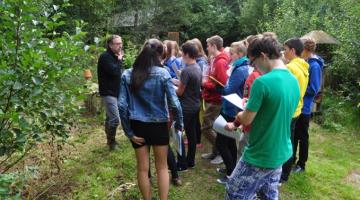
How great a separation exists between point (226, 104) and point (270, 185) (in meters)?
1.61

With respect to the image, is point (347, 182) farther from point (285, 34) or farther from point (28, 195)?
point (285, 34)

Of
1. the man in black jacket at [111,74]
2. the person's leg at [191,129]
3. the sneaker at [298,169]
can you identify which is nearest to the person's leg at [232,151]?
the person's leg at [191,129]

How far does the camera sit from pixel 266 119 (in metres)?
2.69

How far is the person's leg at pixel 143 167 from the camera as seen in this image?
373 centimetres

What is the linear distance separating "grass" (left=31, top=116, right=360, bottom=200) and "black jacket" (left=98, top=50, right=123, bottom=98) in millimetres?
954

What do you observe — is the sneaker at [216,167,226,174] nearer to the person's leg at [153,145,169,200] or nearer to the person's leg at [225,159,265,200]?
the person's leg at [153,145,169,200]

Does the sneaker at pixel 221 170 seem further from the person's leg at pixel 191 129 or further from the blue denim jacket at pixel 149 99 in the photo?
the blue denim jacket at pixel 149 99

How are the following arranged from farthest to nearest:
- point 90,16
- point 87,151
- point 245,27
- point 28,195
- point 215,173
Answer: point 245,27 < point 90,16 < point 87,151 < point 215,173 < point 28,195

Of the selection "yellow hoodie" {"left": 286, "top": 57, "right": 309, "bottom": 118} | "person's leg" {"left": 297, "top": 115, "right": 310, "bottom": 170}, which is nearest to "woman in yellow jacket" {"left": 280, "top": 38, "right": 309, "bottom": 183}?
"yellow hoodie" {"left": 286, "top": 57, "right": 309, "bottom": 118}

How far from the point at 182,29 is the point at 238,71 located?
17.6 metres

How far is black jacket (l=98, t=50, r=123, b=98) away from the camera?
17.2 ft

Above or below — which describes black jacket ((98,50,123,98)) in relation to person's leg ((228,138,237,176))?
above

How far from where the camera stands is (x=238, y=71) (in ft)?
14.3

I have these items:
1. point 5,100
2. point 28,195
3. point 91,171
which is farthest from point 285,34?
point 5,100
